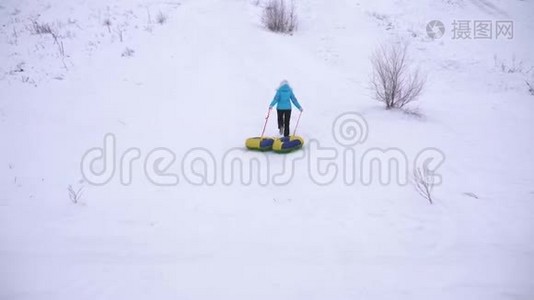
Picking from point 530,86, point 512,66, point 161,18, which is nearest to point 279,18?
point 161,18

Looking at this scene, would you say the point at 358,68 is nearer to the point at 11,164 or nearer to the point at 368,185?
the point at 368,185

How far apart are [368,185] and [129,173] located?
15.6 ft

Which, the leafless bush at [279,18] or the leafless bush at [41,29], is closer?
the leafless bush at [41,29]

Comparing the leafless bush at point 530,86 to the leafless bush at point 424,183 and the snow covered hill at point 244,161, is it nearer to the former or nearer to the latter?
the snow covered hill at point 244,161

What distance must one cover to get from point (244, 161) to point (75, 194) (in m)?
3.30

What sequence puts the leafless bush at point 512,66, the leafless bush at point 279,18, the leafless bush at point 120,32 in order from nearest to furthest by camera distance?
the leafless bush at point 120,32
the leafless bush at point 512,66
the leafless bush at point 279,18

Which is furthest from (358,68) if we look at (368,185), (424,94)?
(368,185)

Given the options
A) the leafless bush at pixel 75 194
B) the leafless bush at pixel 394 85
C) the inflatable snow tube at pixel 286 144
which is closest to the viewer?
the leafless bush at pixel 75 194

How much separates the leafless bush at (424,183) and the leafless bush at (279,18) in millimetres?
10457

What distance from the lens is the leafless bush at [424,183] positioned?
6.52 metres

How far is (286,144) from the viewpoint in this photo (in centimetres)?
816

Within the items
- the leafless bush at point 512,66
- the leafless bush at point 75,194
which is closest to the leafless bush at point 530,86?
the leafless bush at point 512,66

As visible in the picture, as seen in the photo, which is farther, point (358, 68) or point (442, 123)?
point (358, 68)

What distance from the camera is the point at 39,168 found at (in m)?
7.53
